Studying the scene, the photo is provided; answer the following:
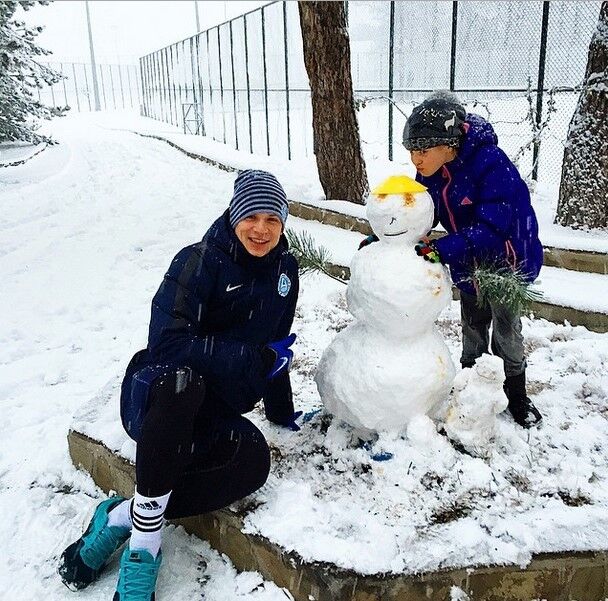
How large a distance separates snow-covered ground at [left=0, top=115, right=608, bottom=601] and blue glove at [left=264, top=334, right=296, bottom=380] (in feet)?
1.30

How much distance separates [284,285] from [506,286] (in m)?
0.75

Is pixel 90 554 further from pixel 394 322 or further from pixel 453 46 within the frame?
pixel 453 46

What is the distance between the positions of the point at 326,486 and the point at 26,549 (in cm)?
110

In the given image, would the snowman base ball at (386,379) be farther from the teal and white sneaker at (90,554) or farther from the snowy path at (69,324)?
the teal and white sneaker at (90,554)

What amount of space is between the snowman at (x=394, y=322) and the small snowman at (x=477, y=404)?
66mm

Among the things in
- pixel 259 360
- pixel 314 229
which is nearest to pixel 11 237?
pixel 314 229

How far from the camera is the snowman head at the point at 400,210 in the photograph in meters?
1.95

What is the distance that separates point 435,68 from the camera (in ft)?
24.6

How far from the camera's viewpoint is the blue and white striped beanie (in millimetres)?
1917

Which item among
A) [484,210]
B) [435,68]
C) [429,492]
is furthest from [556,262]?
[435,68]

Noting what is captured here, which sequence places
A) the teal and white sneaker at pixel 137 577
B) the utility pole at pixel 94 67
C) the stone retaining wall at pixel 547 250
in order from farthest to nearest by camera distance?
the utility pole at pixel 94 67, the stone retaining wall at pixel 547 250, the teal and white sneaker at pixel 137 577

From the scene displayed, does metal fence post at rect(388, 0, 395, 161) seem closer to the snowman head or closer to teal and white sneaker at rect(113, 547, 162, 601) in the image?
the snowman head

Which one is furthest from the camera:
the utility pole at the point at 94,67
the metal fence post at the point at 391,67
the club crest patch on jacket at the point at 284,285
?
the utility pole at the point at 94,67

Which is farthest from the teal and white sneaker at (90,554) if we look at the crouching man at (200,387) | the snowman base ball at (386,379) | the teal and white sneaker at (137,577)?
the snowman base ball at (386,379)
